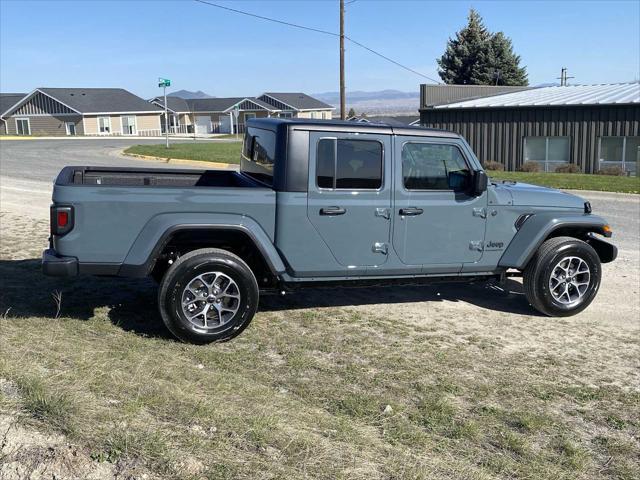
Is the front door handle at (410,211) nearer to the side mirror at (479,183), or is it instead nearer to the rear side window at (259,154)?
the side mirror at (479,183)

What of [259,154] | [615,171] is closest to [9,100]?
[615,171]

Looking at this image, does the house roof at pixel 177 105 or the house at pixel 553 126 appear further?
the house roof at pixel 177 105

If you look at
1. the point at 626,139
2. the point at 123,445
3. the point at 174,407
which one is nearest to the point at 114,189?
the point at 174,407

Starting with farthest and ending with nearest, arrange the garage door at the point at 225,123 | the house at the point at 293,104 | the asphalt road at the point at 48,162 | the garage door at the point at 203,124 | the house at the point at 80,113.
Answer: the garage door at the point at 203,124
the garage door at the point at 225,123
the house at the point at 293,104
the house at the point at 80,113
the asphalt road at the point at 48,162

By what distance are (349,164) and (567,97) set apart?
29.5 meters

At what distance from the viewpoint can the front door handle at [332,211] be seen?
6.01m

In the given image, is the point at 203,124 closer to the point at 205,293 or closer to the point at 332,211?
the point at 332,211

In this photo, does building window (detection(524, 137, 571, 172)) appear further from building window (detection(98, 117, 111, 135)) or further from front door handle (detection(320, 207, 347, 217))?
building window (detection(98, 117, 111, 135))

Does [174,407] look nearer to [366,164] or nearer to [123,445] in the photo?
[123,445]

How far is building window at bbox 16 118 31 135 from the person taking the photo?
7512 centimetres

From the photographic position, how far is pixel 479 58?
189 feet

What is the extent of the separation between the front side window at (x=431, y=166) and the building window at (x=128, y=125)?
7181 centimetres

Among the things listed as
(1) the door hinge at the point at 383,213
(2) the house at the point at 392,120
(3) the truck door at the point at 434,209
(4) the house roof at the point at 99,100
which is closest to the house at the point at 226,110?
(4) the house roof at the point at 99,100

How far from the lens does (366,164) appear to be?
6.21m
